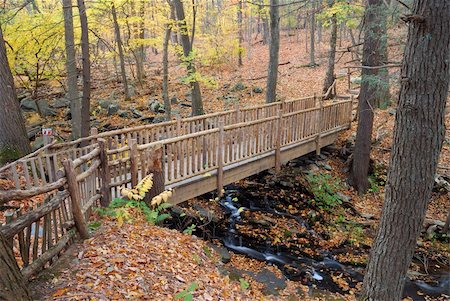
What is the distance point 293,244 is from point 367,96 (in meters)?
5.49

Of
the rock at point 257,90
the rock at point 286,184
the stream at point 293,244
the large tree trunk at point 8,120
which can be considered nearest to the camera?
the stream at point 293,244

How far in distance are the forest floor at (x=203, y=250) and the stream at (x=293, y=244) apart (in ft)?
0.47

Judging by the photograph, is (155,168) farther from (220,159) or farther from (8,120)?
(8,120)

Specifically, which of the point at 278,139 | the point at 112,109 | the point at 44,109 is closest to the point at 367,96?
the point at 278,139

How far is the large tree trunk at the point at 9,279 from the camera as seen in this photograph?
2727mm

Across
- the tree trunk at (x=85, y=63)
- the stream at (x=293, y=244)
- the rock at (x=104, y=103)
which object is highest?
the tree trunk at (x=85, y=63)

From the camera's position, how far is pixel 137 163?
6629mm

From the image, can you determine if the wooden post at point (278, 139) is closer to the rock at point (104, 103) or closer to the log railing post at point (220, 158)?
the log railing post at point (220, 158)

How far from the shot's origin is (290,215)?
1022 cm

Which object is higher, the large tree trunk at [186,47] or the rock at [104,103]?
the large tree trunk at [186,47]

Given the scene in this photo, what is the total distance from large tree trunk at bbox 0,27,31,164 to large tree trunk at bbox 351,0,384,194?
8991 millimetres

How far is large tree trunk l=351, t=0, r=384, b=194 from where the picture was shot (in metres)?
9.88

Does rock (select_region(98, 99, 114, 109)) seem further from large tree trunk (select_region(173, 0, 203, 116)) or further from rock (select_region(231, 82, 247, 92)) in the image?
rock (select_region(231, 82, 247, 92))

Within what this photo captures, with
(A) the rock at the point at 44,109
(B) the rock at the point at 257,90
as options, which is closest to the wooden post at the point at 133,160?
(A) the rock at the point at 44,109
